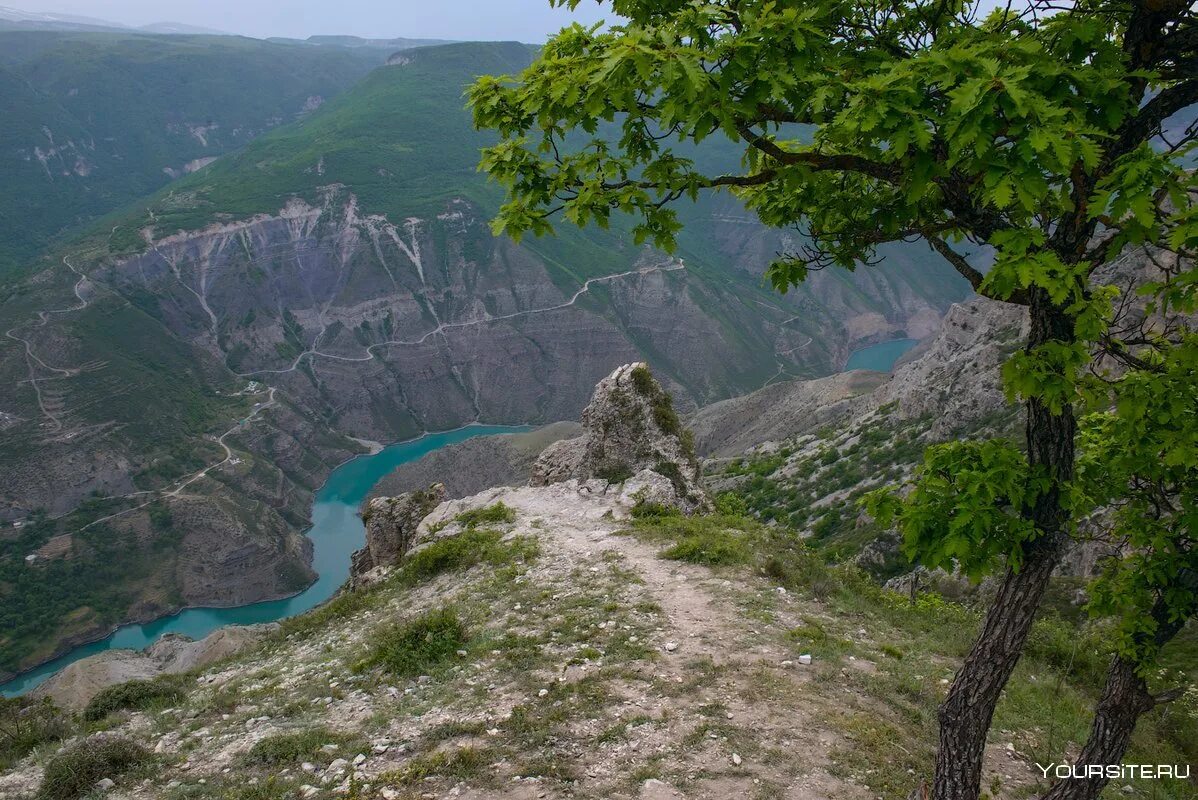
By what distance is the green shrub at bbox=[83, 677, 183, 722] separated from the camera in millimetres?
10297

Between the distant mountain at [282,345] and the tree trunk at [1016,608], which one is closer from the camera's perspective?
the tree trunk at [1016,608]

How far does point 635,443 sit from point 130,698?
13.6 metres

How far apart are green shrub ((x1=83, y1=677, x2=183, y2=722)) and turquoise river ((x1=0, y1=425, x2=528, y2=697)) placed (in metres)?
57.2

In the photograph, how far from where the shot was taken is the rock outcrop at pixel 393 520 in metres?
23.2

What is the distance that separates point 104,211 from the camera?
19962 cm

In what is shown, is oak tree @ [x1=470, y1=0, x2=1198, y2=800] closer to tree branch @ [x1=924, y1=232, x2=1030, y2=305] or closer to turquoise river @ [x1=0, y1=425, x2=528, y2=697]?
tree branch @ [x1=924, y1=232, x2=1030, y2=305]

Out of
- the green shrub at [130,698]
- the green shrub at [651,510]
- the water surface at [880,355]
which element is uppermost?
the green shrub at [651,510]

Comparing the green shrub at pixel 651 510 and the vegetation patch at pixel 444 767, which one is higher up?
the vegetation patch at pixel 444 767

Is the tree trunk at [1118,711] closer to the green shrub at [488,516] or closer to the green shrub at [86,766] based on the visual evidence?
the green shrub at [86,766]

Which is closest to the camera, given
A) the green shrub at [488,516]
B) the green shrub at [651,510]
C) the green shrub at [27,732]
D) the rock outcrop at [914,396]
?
the green shrub at [27,732]

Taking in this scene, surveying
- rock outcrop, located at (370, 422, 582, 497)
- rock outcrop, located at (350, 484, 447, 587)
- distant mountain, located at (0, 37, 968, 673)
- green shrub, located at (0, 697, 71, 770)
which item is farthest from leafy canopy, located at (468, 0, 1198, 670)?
rock outcrop, located at (370, 422, 582, 497)

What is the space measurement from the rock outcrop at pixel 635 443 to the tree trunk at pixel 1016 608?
14.0m

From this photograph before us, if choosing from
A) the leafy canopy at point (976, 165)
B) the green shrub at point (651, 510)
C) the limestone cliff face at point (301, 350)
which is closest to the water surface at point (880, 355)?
the limestone cliff face at point (301, 350)

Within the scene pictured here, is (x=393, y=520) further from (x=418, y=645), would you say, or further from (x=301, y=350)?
(x=301, y=350)
